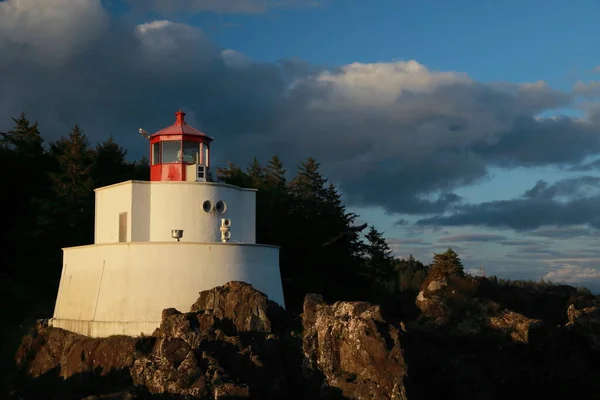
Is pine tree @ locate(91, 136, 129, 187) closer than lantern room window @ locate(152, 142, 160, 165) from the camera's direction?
No

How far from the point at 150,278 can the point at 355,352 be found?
24.1ft

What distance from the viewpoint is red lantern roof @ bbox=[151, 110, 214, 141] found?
1070 inches

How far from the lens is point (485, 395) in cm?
2392

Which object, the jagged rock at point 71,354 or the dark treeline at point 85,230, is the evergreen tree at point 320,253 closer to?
the dark treeline at point 85,230

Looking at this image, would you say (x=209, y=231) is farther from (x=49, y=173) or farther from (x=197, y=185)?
(x=49, y=173)

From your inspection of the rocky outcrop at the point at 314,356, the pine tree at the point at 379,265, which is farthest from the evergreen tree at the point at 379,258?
the rocky outcrop at the point at 314,356

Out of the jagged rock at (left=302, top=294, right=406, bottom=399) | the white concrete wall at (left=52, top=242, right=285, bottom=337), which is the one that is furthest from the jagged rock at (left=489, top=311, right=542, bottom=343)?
the white concrete wall at (left=52, top=242, right=285, bottom=337)

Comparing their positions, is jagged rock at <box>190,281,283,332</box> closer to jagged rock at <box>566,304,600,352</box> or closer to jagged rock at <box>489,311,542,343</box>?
jagged rock at <box>489,311,542,343</box>

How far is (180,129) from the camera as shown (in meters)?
27.4

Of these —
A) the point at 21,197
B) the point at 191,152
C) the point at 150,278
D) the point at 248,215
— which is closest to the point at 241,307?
the point at 150,278

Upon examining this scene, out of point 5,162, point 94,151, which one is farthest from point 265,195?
point 5,162

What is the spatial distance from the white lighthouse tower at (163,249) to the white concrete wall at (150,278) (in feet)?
Answer: 0.11

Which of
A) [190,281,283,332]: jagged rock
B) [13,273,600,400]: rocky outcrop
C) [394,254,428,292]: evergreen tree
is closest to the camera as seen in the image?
[13,273,600,400]: rocky outcrop

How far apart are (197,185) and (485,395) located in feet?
39.6
